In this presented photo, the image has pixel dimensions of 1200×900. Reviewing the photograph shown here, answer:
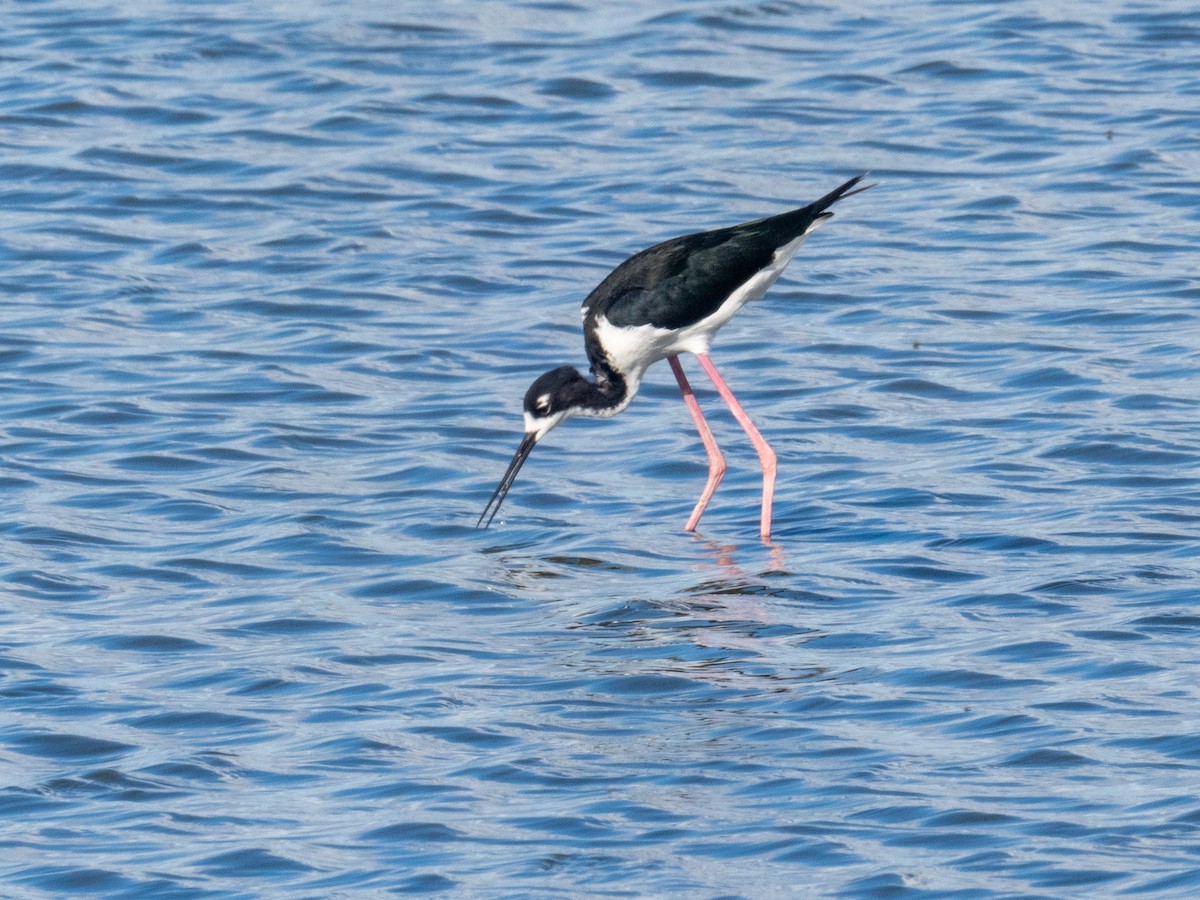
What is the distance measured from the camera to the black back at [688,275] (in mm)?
10070

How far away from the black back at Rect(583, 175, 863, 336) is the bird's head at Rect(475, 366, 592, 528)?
1.03 ft

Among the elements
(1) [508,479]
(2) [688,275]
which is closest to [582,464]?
(1) [508,479]

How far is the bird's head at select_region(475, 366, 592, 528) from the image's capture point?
9922 mm

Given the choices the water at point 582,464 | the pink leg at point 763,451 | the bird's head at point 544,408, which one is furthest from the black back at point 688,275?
the water at point 582,464

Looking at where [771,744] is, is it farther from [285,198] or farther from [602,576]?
[285,198]

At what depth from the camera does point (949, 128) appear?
15945 mm

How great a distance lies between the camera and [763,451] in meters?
10.1

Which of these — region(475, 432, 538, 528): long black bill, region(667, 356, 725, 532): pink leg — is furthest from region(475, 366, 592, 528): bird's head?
region(667, 356, 725, 532): pink leg

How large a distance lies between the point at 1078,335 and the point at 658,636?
14.9 feet

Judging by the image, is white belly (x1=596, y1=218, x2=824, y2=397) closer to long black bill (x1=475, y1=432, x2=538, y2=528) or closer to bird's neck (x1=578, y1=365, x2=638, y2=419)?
bird's neck (x1=578, y1=365, x2=638, y2=419)

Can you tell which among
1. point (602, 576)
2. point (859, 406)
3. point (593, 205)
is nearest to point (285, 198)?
point (593, 205)

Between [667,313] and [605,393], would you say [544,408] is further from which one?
[667,313]

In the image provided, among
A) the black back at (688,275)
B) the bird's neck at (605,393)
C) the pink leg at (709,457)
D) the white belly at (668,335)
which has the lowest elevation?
the pink leg at (709,457)

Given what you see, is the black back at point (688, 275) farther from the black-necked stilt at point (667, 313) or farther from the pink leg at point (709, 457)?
the pink leg at point (709, 457)
